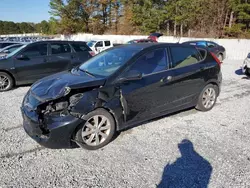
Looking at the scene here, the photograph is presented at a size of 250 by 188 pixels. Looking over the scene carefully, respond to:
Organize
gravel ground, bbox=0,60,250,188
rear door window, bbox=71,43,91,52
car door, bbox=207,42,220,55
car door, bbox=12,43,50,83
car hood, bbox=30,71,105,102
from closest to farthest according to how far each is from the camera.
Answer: gravel ground, bbox=0,60,250,188
car hood, bbox=30,71,105,102
car door, bbox=12,43,50,83
rear door window, bbox=71,43,91,52
car door, bbox=207,42,220,55

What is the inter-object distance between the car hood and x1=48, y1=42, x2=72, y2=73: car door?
3638 mm

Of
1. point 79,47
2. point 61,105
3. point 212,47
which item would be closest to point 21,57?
point 79,47

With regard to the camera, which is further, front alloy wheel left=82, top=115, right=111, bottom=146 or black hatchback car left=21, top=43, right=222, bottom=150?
front alloy wheel left=82, top=115, right=111, bottom=146

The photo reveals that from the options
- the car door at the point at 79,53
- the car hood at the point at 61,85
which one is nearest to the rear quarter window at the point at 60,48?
the car door at the point at 79,53

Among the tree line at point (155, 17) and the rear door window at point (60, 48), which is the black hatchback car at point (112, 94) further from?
the tree line at point (155, 17)

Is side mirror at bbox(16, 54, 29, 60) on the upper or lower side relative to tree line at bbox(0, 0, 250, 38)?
lower

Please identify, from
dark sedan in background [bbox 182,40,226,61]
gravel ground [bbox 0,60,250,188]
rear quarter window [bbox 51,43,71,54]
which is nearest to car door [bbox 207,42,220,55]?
dark sedan in background [bbox 182,40,226,61]

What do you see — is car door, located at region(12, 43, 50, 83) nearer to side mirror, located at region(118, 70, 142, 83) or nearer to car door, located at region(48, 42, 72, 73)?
car door, located at region(48, 42, 72, 73)

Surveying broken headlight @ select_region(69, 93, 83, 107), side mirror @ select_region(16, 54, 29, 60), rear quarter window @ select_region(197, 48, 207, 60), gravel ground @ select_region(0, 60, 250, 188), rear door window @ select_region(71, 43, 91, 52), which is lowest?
gravel ground @ select_region(0, 60, 250, 188)

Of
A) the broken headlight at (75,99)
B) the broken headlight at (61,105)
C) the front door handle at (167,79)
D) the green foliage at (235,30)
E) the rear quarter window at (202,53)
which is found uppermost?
the green foliage at (235,30)

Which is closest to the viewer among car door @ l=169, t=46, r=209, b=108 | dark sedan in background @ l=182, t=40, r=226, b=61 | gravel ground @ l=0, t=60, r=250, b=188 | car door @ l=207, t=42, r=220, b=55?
gravel ground @ l=0, t=60, r=250, b=188

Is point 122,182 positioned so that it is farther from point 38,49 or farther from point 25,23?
point 25,23

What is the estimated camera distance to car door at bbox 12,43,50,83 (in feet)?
20.7

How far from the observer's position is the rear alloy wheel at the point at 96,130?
2906 millimetres
